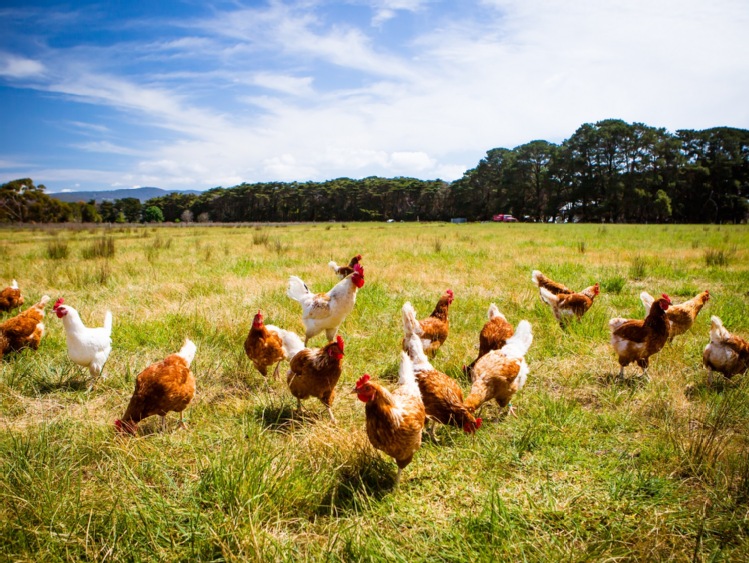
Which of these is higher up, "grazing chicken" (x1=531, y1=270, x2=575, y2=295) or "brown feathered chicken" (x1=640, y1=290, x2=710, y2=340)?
"grazing chicken" (x1=531, y1=270, x2=575, y2=295)

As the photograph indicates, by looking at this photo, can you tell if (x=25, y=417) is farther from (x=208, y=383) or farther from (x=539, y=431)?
(x=539, y=431)

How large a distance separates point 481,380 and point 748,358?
2.65 meters

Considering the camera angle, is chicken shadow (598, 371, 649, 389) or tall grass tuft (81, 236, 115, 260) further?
tall grass tuft (81, 236, 115, 260)

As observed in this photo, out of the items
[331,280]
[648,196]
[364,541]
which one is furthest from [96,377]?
[648,196]

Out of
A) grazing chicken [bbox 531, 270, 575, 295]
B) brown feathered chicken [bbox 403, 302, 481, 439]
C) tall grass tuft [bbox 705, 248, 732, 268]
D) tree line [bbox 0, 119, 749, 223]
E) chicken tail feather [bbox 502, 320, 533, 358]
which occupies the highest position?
tree line [bbox 0, 119, 749, 223]

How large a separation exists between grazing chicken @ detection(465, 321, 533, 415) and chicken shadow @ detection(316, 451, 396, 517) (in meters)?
0.87

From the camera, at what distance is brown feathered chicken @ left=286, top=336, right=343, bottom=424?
308 centimetres

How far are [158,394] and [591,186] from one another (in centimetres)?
5802

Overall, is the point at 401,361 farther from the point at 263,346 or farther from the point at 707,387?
the point at 707,387

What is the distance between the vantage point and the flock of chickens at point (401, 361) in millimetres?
2346

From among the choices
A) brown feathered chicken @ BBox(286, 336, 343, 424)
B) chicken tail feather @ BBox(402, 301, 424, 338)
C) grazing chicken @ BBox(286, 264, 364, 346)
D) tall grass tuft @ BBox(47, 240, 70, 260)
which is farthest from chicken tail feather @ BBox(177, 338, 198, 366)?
tall grass tuft @ BBox(47, 240, 70, 260)

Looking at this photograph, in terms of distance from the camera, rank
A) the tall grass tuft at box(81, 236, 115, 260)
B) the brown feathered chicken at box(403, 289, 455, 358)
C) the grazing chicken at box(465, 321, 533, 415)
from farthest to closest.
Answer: the tall grass tuft at box(81, 236, 115, 260), the brown feathered chicken at box(403, 289, 455, 358), the grazing chicken at box(465, 321, 533, 415)

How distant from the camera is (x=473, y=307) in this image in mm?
6094

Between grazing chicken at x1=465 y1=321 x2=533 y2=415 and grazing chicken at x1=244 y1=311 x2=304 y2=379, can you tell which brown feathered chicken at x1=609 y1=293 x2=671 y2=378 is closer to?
grazing chicken at x1=465 y1=321 x2=533 y2=415
